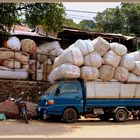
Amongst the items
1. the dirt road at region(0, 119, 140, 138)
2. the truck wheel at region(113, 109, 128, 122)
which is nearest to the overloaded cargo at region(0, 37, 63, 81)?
the dirt road at region(0, 119, 140, 138)

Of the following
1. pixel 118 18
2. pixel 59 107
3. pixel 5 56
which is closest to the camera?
pixel 59 107

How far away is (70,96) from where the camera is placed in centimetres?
1769

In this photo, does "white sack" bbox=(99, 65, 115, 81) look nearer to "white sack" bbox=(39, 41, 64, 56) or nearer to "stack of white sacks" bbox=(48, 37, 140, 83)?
"stack of white sacks" bbox=(48, 37, 140, 83)

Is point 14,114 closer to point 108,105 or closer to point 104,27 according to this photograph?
point 108,105

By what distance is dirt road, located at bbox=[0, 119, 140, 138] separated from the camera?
44.2 feet

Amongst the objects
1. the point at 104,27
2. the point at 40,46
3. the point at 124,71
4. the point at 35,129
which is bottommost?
the point at 35,129

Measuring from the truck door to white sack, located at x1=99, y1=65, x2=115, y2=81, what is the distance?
1.25 meters

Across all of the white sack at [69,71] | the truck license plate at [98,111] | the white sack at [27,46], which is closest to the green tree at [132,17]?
the white sack at [27,46]

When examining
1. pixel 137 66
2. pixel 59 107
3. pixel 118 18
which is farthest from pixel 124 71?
pixel 118 18

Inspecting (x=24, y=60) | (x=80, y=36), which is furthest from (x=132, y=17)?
(x=24, y=60)

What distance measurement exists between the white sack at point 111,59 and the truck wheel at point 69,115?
2.79 meters

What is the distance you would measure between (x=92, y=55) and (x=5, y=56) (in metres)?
5.44

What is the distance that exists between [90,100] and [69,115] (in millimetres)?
1213

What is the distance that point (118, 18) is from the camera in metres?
42.8
